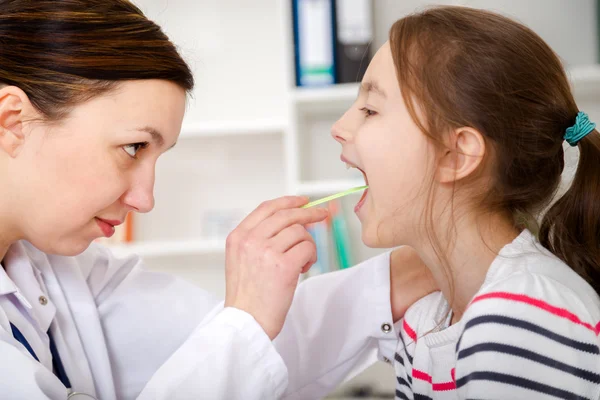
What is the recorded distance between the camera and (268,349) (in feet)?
3.07

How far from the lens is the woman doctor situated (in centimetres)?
93

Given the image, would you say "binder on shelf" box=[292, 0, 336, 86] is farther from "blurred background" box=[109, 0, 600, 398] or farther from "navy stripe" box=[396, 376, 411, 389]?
"navy stripe" box=[396, 376, 411, 389]

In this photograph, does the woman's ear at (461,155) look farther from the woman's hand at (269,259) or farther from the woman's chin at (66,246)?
the woman's chin at (66,246)

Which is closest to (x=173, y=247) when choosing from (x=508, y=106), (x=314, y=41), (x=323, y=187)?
(x=323, y=187)

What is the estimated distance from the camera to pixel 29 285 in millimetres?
1113

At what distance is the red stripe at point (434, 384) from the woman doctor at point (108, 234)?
0.11 m

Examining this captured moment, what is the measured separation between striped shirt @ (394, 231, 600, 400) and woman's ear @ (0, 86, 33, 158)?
74cm

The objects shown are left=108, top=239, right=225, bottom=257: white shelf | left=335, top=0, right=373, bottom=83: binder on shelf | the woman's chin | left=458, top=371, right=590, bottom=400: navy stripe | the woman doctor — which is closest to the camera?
left=458, top=371, right=590, bottom=400: navy stripe

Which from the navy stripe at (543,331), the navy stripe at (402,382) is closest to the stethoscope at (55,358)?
the navy stripe at (402,382)

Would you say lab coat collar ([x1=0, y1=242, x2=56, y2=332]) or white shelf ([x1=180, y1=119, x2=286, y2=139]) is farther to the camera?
white shelf ([x1=180, y1=119, x2=286, y2=139])

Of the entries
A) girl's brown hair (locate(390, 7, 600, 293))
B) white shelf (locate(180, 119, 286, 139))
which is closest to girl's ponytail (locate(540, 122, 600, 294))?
girl's brown hair (locate(390, 7, 600, 293))

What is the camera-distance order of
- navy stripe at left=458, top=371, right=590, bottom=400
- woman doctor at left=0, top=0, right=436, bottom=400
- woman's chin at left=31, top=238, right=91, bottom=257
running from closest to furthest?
navy stripe at left=458, top=371, right=590, bottom=400
woman doctor at left=0, top=0, right=436, bottom=400
woman's chin at left=31, top=238, right=91, bottom=257

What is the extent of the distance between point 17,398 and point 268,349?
0.36 m

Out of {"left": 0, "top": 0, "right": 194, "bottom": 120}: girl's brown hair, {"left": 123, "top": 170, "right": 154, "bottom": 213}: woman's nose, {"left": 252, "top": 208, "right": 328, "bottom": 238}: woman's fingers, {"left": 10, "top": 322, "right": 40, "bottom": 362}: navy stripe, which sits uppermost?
{"left": 0, "top": 0, "right": 194, "bottom": 120}: girl's brown hair
